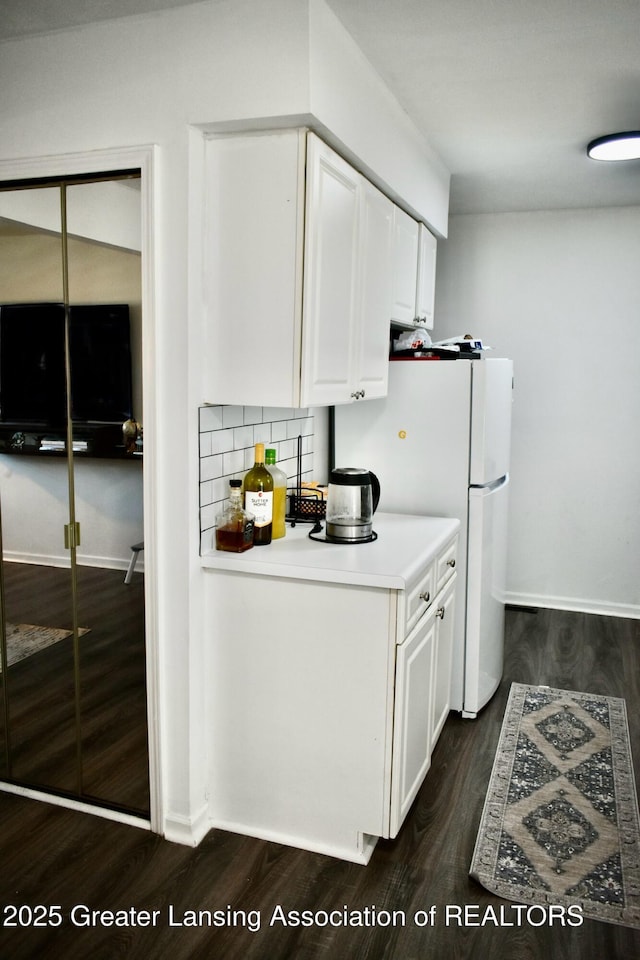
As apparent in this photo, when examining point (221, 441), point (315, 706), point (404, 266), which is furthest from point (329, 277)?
Result: point (315, 706)

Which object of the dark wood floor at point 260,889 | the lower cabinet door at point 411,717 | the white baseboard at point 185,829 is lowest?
the dark wood floor at point 260,889

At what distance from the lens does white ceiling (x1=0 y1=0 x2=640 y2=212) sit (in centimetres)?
214

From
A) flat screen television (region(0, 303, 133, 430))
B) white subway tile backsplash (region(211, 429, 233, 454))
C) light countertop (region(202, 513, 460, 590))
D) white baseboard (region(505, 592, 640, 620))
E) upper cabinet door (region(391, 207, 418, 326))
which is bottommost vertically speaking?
white baseboard (region(505, 592, 640, 620))

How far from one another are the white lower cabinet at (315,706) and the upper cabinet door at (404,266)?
1301 mm

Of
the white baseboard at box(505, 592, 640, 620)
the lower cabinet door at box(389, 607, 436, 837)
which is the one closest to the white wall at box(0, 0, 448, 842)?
the lower cabinet door at box(389, 607, 436, 837)

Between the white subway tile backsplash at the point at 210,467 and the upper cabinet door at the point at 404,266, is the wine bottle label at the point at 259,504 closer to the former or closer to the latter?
the white subway tile backsplash at the point at 210,467

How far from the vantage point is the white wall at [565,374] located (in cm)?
456

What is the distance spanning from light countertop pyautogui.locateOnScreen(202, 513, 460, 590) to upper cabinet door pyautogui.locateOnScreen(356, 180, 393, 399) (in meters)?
0.58

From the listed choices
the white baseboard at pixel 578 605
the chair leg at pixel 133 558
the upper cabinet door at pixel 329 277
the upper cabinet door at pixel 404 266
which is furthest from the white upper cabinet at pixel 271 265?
the white baseboard at pixel 578 605

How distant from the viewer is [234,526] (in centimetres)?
245

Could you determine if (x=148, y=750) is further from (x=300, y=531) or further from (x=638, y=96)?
(x=638, y=96)

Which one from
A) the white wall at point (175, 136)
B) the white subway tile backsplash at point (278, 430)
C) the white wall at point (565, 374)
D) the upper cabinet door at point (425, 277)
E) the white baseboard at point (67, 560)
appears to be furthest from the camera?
the white wall at point (565, 374)

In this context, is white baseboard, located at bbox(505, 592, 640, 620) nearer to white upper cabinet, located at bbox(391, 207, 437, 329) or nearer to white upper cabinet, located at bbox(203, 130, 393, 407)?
white upper cabinet, located at bbox(391, 207, 437, 329)

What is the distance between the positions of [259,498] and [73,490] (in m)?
0.60
